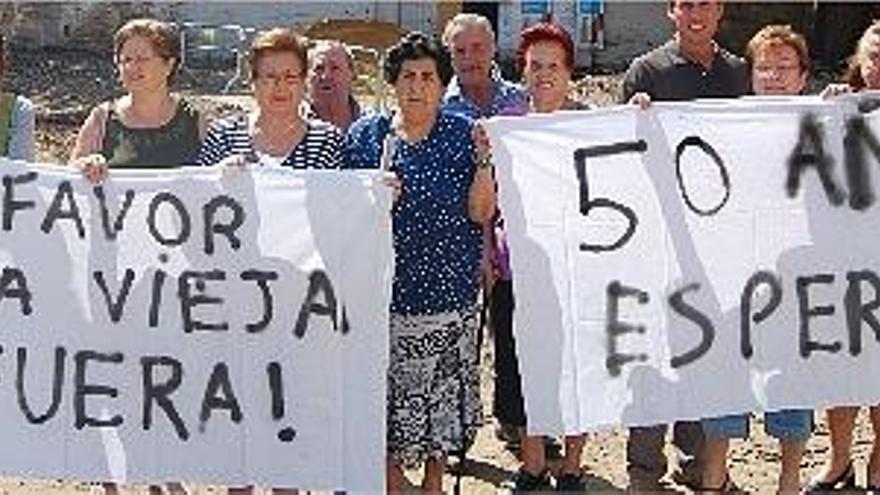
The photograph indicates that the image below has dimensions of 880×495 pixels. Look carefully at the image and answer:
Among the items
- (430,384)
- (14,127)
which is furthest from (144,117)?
(430,384)

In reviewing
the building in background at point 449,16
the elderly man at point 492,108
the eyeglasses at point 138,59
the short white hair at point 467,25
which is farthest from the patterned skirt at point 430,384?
the building in background at point 449,16

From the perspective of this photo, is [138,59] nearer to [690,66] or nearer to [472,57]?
[472,57]

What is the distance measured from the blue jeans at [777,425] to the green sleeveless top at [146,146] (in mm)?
1941

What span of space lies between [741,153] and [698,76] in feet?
1.46

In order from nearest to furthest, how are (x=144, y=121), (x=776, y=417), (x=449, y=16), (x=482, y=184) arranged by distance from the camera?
(x=482, y=184)
(x=144, y=121)
(x=776, y=417)
(x=449, y=16)

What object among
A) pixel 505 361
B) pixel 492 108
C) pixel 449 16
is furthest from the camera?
pixel 449 16

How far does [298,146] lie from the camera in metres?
4.55

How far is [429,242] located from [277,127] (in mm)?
586

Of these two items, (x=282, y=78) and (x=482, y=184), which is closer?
(x=282, y=78)

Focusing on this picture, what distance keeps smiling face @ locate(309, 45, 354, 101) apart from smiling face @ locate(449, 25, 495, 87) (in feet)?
1.33

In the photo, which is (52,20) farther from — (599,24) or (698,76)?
(698,76)

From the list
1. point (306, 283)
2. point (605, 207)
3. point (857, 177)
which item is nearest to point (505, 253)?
point (605, 207)

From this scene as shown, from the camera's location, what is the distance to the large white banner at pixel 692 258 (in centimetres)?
472

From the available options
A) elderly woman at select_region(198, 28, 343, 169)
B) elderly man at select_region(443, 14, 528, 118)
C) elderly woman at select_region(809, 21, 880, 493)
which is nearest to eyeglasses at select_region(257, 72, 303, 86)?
elderly woman at select_region(198, 28, 343, 169)
